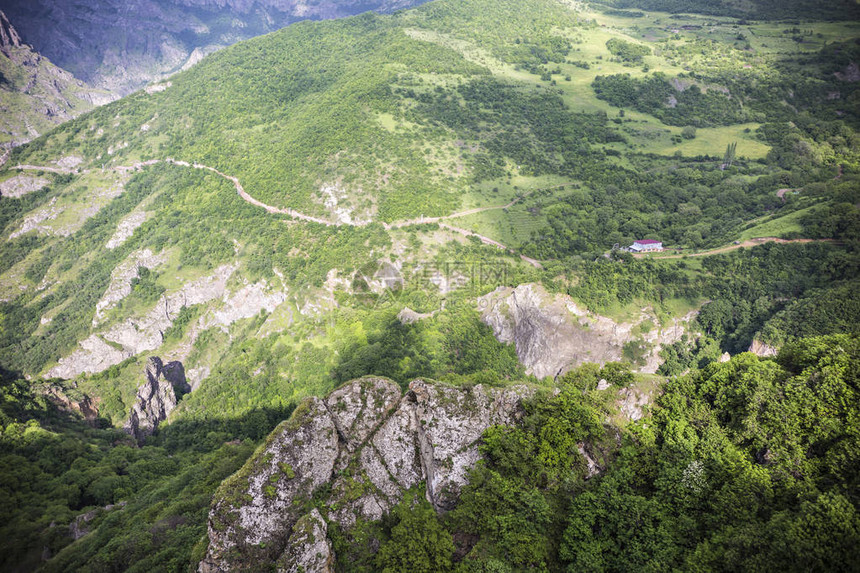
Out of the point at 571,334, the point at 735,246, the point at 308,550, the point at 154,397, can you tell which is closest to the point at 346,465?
the point at 308,550

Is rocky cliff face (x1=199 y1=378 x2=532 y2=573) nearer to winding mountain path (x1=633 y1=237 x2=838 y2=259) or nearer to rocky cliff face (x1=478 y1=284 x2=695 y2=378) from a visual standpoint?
rocky cliff face (x1=478 y1=284 x2=695 y2=378)

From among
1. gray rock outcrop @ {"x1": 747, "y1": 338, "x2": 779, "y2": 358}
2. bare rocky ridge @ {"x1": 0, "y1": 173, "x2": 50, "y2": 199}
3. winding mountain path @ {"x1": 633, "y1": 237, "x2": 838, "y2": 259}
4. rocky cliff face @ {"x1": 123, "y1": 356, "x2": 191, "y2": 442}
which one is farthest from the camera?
bare rocky ridge @ {"x1": 0, "y1": 173, "x2": 50, "y2": 199}

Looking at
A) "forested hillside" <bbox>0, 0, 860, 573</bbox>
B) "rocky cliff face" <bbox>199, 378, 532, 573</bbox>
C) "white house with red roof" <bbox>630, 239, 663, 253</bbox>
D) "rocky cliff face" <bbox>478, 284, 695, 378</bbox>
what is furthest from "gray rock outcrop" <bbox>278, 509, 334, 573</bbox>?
"white house with red roof" <bbox>630, 239, 663, 253</bbox>

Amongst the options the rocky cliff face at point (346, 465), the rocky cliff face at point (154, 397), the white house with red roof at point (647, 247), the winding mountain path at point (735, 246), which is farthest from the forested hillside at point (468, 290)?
the white house with red roof at point (647, 247)

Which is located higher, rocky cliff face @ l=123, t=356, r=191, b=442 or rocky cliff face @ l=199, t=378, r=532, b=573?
rocky cliff face @ l=199, t=378, r=532, b=573

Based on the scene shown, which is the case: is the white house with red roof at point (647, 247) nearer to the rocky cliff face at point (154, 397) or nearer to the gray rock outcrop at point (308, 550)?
the gray rock outcrop at point (308, 550)

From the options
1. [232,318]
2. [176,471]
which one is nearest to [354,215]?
[232,318]

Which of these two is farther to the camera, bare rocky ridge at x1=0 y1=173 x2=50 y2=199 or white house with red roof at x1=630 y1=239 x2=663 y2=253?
bare rocky ridge at x1=0 y1=173 x2=50 y2=199
